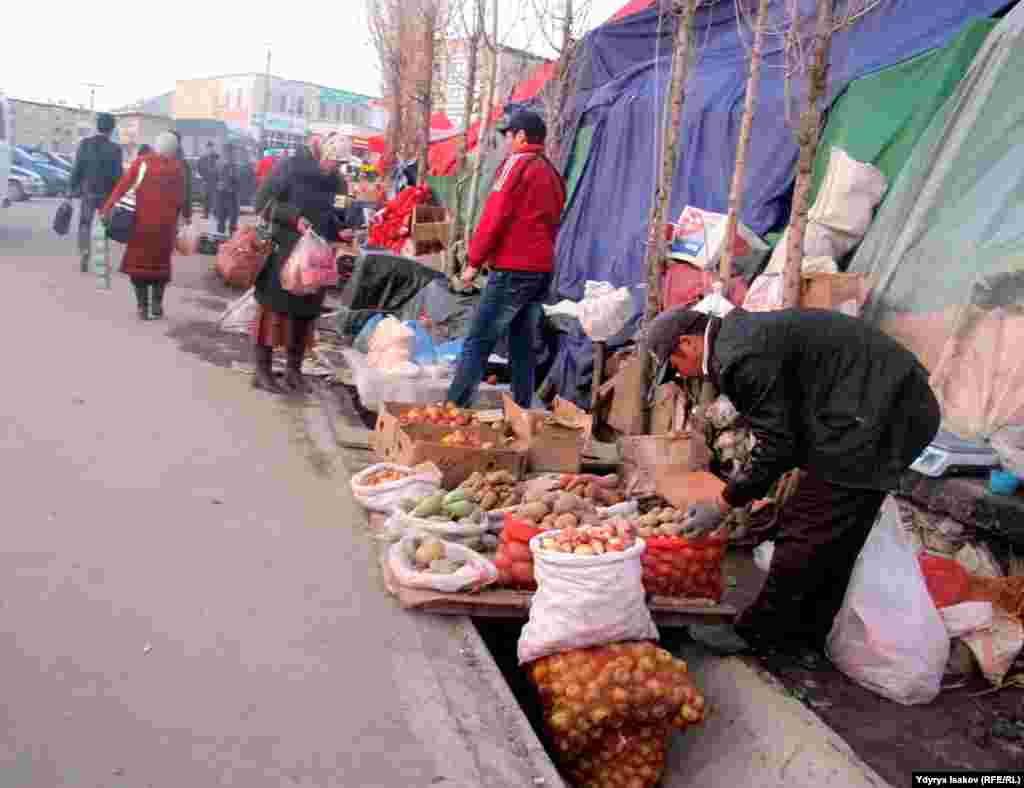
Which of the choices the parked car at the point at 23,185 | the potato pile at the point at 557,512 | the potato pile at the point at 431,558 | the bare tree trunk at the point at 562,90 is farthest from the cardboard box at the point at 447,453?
the parked car at the point at 23,185

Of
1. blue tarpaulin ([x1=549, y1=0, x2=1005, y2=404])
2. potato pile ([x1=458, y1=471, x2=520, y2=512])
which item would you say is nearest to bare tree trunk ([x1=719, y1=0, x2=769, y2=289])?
blue tarpaulin ([x1=549, y1=0, x2=1005, y2=404])

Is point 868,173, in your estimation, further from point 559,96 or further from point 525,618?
point 559,96

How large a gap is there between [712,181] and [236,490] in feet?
17.1

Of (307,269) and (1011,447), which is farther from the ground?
(307,269)

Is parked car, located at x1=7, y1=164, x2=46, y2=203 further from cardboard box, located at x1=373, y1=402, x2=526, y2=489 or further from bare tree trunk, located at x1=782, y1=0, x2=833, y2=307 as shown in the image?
bare tree trunk, located at x1=782, y1=0, x2=833, y2=307

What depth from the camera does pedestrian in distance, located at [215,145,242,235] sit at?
20.1 meters

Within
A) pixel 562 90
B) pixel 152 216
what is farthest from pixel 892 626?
pixel 562 90

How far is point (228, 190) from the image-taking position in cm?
2092

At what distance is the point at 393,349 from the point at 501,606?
160 inches

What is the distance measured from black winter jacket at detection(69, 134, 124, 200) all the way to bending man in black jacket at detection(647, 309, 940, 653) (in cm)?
1040

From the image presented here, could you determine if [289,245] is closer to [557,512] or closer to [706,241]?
[706,241]

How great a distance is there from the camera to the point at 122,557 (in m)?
4.19

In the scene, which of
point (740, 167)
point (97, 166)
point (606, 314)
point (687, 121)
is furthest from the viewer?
point (97, 166)

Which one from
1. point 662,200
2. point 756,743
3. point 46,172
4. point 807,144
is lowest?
point 756,743
